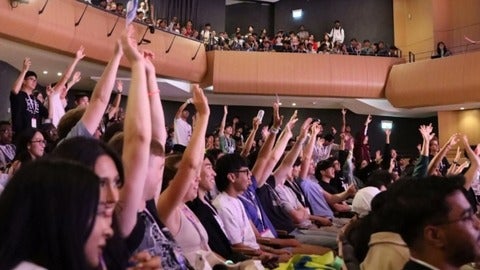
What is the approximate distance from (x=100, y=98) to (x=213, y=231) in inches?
40.5

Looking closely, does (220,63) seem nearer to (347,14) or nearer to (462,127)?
(347,14)

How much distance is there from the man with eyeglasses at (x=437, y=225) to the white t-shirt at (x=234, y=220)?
1.47 m

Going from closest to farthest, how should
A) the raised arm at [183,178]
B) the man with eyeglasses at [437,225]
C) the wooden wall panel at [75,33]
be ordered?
the man with eyeglasses at [437,225]
the raised arm at [183,178]
the wooden wall panel at [75,33]

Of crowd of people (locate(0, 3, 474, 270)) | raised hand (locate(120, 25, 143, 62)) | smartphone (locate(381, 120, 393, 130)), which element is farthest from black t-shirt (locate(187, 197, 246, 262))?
smartphone (locate(381, 120, 393, 130))

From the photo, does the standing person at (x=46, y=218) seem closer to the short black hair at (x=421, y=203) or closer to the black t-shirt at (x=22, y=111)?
the short black hair at (x=421, y=203)

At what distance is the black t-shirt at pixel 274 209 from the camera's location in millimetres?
4277

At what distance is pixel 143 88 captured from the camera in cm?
180

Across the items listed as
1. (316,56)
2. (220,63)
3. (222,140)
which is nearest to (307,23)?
(316,56)

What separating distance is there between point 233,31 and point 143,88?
16.1 meters

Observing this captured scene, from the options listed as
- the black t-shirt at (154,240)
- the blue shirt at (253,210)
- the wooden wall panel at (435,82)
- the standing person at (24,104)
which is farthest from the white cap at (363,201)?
the wooden wall panel at (435,82)

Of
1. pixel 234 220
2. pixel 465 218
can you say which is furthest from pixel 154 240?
pixel 234 220

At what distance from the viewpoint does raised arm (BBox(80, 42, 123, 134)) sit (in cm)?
220

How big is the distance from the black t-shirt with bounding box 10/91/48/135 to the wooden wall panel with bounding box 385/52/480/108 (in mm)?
10532

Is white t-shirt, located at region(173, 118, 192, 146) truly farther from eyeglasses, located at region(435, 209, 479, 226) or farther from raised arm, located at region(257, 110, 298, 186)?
eyeglasses, located at region(435, 209, 479, 226)
